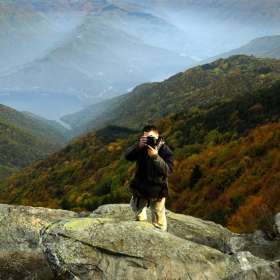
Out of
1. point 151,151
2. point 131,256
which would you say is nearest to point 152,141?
point 151,151

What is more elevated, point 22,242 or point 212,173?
point 22,242

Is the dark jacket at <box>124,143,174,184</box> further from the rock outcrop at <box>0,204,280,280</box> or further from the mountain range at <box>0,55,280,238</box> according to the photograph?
the mountain range at <box>0,55,280,238</box>

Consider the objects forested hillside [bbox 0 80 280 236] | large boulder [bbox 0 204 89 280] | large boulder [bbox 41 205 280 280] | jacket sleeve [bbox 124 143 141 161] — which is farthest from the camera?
forested hillside [bbox 0 80 280 236]

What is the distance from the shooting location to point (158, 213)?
7.77 meters

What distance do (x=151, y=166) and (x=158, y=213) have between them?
1643 millimetres

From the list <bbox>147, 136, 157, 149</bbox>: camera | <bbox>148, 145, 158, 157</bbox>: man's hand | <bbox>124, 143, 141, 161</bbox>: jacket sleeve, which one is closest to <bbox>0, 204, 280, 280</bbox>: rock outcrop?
<bbox>124, 143, 141, 161</bbox>: jacket sleeve

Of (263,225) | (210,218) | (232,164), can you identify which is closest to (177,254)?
(263,225)

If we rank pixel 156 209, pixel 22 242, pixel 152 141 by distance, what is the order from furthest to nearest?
pixel 22 242, pixel 156 209, pixel 152 141

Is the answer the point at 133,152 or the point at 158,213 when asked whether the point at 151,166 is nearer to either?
the point at 133,152

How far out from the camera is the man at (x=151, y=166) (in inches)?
267

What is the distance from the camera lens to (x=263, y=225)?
9430mm

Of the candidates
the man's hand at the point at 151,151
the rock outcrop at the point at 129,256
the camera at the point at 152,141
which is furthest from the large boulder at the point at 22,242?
the camera at the point at 152,141

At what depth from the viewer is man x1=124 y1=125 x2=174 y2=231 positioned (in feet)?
22.2

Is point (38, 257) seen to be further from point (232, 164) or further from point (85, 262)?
point (232, 164)
